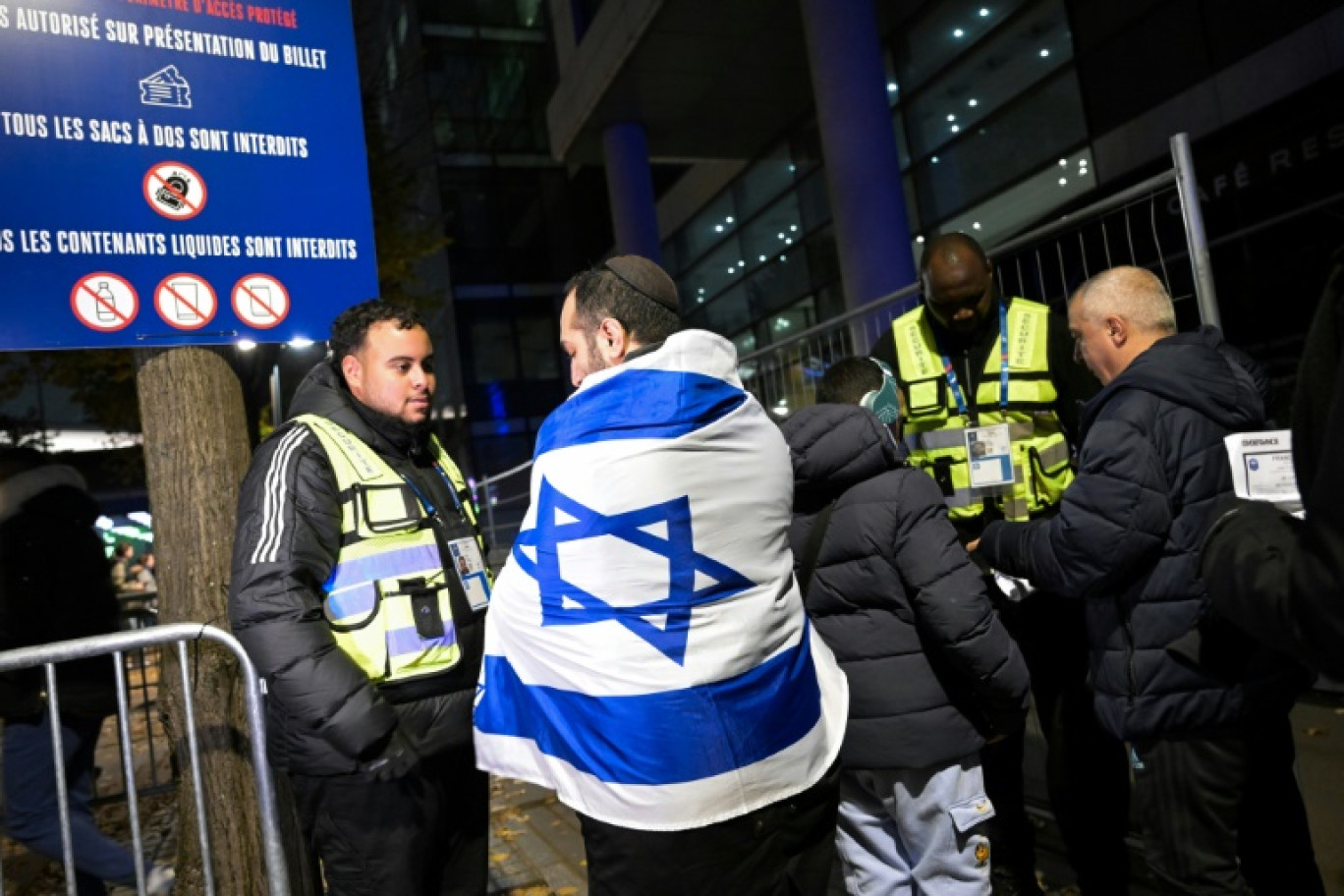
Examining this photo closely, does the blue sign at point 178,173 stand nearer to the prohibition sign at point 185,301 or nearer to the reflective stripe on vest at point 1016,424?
the prohibition sign at point 185,301

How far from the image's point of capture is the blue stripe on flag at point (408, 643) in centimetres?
262

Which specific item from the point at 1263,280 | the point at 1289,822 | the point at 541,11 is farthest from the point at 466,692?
the point at 541,11

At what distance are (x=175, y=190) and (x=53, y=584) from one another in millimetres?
1882

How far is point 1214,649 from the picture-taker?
7.93 ft

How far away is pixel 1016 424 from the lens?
353 centimetres

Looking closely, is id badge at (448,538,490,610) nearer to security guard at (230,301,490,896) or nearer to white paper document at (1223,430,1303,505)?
security guard at (230,301,490,896)

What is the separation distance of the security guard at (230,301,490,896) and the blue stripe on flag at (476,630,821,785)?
710mm

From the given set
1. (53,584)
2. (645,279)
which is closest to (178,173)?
(53,584)

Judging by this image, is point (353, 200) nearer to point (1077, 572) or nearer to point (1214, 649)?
point (1077, 572)

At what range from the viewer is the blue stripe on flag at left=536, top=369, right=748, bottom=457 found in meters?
1.85

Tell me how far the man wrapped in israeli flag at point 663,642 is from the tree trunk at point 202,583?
5.86 ft

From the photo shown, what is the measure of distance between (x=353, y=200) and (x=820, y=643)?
2719 mm

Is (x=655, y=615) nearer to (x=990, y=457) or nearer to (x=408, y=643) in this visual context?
(x=408, y=643)

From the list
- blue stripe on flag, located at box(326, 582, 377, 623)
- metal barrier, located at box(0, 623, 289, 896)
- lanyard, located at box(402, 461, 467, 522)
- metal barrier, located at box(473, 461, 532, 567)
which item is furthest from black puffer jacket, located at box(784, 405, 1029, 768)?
metal barrier, located at box(473, 461, 532, 567)
